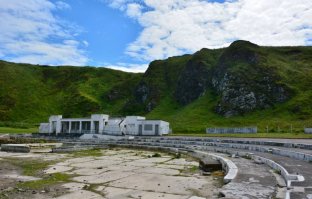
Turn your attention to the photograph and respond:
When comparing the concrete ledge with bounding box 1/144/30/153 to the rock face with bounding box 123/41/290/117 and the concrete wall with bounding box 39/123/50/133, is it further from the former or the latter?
the rock face with bounding box 123/41/290/117

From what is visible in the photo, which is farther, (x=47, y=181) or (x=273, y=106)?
(x=273, y=106)

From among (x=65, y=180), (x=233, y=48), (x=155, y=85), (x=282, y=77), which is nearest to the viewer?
(x=65, y=180)

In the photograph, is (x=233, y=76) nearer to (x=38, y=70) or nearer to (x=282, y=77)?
(x=282, y=77)

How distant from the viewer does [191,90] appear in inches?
4697

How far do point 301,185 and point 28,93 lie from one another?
15563 cm

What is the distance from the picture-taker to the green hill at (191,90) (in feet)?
282

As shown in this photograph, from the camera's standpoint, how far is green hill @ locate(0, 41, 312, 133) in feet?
282

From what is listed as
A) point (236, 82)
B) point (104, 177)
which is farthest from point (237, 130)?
point (104, 177)

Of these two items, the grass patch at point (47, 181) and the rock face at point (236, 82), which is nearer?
the grass patch at point (47, 181)

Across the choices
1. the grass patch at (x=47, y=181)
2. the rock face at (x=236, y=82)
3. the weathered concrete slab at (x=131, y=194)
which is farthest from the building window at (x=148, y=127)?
the weathered concrete slab at (x=131, y=194)

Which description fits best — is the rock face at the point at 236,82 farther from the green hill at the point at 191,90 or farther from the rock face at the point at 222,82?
the green hill at the point at 191,90

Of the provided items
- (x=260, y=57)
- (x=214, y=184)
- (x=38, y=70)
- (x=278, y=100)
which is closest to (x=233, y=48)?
(x=260, y=57)

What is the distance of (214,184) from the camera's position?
498 inches

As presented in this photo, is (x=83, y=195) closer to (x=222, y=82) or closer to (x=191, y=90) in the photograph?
(x=222, y=82)
